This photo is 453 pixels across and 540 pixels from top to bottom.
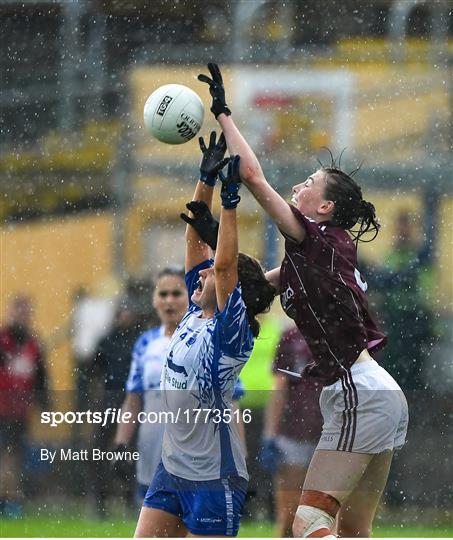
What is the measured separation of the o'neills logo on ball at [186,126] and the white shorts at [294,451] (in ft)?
6.43

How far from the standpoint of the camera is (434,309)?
22.1 feet

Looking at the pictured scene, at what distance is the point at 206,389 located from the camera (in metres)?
4.57

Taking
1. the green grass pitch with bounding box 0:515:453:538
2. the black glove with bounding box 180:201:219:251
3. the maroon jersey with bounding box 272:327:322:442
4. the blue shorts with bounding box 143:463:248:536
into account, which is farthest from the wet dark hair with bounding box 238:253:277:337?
the green grass pitch with bounding box 0:515:453:538

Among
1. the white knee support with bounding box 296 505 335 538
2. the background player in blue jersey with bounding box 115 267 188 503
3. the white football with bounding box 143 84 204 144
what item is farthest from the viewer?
the background player in blue jersey with bounding box 115 267 188 503

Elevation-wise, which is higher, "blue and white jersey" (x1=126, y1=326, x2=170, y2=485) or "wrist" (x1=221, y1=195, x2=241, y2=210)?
"wrist" (x1=221, y1=195, x2=241, y2=210)

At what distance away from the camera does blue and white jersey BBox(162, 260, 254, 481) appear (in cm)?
439

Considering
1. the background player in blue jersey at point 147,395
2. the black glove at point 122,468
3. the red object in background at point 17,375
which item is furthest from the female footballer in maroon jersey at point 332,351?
the red object in background at point 17,375

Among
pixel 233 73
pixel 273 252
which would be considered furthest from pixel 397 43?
pixel 273 252

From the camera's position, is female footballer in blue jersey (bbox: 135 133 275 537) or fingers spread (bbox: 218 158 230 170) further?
fingers spread (bbox: 218 158 230 170)

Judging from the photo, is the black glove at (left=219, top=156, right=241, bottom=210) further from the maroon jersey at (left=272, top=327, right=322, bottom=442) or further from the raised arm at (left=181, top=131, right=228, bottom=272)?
the maroon jersey at (left=272, top=327, right=322, bottom=442)

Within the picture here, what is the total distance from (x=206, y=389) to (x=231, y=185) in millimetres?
755

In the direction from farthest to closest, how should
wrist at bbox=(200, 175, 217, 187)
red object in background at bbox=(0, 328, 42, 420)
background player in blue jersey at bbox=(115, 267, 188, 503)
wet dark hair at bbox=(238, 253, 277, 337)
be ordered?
red object in background at bbox=(0, 328, 42, 420), background player in blue jersey at bbox=(115, 267, 188, 503), wrist at bbox=(200, 175, 217, 187), wet dark hair at bbox=(238, 253, 277, 337)

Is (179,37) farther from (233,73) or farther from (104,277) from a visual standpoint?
(104,277)

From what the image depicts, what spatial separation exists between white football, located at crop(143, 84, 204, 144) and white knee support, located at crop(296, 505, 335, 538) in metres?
1.51
